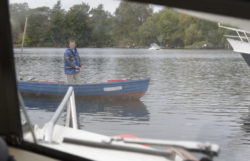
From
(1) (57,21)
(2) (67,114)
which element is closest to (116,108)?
(2) (67,114)

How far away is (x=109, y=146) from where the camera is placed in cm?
124

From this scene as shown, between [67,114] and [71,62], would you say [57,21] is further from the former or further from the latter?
[71,62]

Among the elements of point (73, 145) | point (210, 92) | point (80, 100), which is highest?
point (73, 145)

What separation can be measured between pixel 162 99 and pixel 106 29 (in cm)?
771

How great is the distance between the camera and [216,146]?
1.01 metres

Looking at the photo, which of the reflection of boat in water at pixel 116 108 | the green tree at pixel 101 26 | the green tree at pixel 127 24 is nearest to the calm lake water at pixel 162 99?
the reflection of boat in water at pixel 116 108

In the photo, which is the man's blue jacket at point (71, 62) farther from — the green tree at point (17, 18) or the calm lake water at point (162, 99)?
the green tree at point (17, 18)

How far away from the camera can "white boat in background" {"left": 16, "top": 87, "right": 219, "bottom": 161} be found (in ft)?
3.45

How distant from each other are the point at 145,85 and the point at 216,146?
5990 mm

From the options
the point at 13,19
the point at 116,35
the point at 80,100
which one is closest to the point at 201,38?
the point at 116,35

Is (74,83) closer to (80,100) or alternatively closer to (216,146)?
(80,100)

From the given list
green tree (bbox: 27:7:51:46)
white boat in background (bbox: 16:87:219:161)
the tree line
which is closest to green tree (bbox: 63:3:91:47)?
the tree line

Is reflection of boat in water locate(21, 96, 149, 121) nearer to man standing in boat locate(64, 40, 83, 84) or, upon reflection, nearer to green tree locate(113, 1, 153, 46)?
man standing in boat locate(64, 40, 83, 84)

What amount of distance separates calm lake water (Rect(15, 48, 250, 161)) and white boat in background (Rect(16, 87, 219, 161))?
0.31 feet
